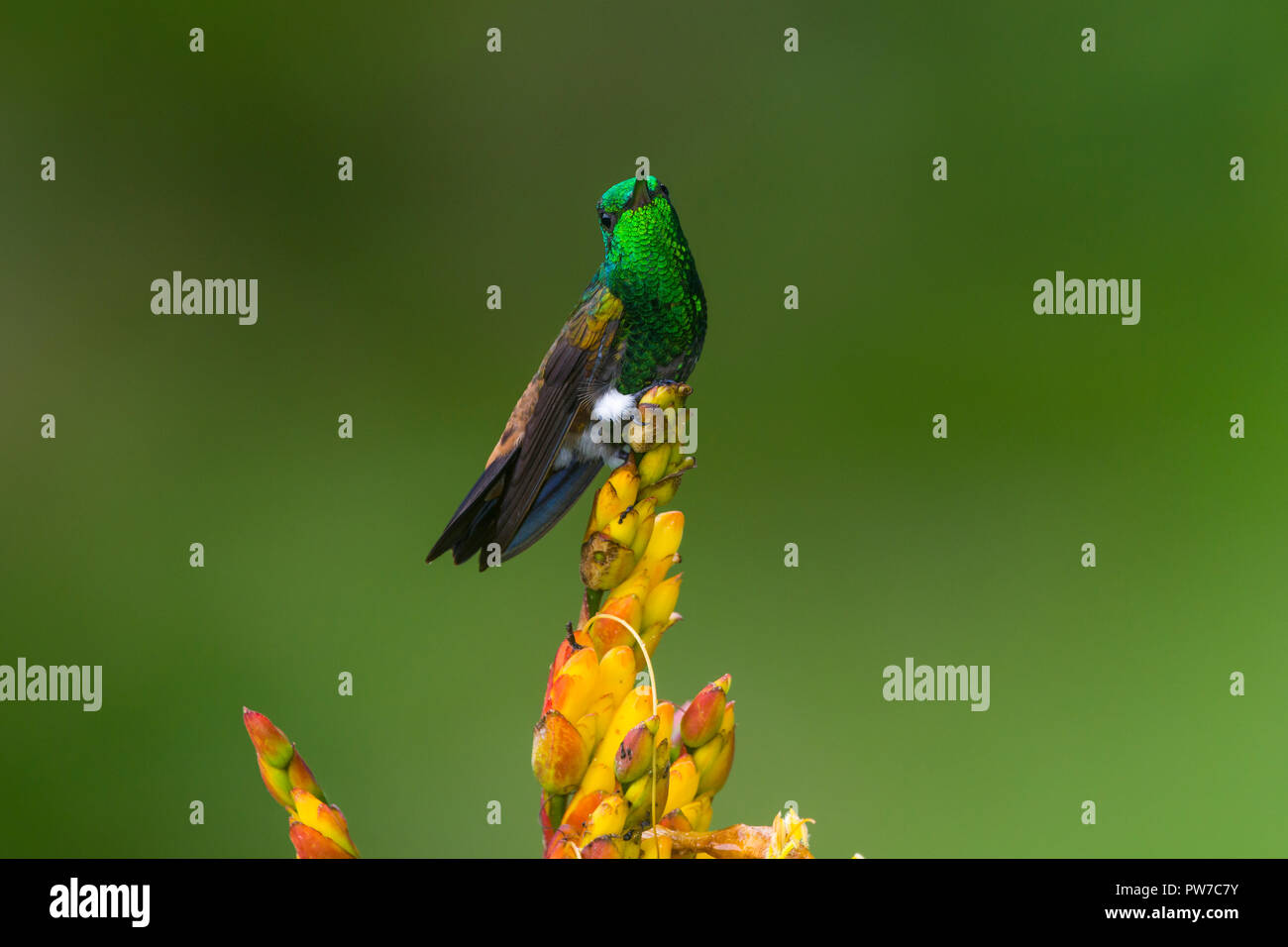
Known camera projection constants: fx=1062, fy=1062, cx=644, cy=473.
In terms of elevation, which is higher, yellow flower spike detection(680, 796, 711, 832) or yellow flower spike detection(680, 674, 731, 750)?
yellow flower spike detection(680, 674, 731, 750)

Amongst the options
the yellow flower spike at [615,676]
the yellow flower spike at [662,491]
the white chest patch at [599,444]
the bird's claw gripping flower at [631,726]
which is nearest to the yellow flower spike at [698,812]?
the bird's claw gripping flower at [631,726]

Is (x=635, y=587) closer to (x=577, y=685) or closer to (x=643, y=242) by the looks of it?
(x=577, y=685)

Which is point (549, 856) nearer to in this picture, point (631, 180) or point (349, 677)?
point (631, 180)

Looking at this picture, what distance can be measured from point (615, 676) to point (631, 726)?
0.03 metres

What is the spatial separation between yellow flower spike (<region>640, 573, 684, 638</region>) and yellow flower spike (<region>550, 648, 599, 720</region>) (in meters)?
0.07

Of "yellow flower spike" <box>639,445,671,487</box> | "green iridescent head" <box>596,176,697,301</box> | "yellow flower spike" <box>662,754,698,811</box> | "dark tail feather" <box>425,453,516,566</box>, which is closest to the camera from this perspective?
"yellow flower spike" <box>662,754,698,811</box>

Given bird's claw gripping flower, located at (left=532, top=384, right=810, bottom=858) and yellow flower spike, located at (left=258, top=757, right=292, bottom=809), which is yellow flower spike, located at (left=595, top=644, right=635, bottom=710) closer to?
bird's claw gripping flower, located at (left=532, top=384, right=810, bottom=858)

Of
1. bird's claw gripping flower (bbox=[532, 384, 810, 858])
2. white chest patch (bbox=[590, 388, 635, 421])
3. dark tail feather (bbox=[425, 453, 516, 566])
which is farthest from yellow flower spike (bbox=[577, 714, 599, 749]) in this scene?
white chest patch (bbox=[590, 388, 635, 421])

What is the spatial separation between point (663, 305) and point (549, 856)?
34.5 inches

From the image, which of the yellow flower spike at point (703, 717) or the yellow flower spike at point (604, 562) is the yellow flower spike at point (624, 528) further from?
the yellow flower spike at point (703, 717)

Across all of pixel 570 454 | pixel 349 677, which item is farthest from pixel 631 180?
pixel 349 677

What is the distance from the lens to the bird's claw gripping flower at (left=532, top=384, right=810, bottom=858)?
2.05 ft

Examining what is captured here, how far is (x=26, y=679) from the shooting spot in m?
2.65

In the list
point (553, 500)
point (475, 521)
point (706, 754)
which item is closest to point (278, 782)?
point (706, 754)
